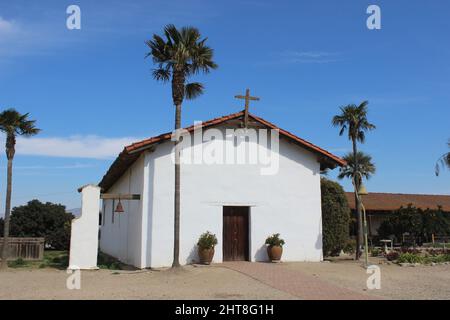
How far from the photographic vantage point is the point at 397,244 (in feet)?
96.6

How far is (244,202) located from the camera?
18.0 meters

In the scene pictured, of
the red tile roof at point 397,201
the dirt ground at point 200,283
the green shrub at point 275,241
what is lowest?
the dirt ground at point 200,283

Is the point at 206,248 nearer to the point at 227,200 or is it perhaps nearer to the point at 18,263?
the point at 227,200

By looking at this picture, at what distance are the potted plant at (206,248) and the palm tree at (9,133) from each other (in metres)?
7.85

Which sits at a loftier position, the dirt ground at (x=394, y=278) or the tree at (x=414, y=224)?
the tree at (x=414, y=224)

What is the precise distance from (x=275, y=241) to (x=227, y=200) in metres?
2.50

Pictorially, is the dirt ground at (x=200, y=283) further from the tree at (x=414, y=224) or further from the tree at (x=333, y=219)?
the tree at (x=414, y=224)

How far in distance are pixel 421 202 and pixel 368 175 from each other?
9430 mm

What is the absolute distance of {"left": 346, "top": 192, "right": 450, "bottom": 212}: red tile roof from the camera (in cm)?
3631

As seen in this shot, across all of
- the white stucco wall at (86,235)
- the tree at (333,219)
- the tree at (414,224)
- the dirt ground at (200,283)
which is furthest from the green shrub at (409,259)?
the white stucco wall at (86,235)

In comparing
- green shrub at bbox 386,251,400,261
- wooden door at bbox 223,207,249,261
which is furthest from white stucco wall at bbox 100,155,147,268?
green shrub at bbox 386,251,400,261

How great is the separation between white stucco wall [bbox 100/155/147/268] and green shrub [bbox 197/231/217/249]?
2124mm

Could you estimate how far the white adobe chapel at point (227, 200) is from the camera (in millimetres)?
16734

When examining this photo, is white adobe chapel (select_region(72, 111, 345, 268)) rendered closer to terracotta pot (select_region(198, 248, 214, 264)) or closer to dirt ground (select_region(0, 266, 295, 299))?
terracotta pot (select_region(198, 248, 214, 264))
